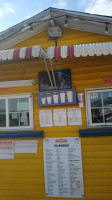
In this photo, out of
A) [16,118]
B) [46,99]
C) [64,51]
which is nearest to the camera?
[64,51]

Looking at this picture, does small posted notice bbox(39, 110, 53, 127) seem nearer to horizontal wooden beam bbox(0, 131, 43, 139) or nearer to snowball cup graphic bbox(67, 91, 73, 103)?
horizontal wooden beam bbox(0, 131, 43, 139)

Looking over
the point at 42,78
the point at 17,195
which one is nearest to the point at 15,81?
the point at 42,78

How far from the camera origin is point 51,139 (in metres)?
3.88

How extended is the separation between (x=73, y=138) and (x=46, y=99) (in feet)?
3.70

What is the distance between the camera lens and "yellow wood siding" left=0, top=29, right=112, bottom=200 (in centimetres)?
366

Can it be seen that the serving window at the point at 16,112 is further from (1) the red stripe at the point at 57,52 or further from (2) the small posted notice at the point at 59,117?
(1) the red stripe at the point at 57,52

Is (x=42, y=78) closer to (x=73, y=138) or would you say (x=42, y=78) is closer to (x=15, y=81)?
(x=15, y=81)

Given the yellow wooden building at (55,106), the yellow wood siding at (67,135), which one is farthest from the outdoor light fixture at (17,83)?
the yellow wood siding at (67,135)

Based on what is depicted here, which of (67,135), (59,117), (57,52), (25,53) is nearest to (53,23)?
(57,52)

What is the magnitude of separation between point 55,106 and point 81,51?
61.3 inches

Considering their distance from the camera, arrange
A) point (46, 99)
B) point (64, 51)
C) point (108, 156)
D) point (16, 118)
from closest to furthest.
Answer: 1. point (64, 51)
2. point (108, 156)
3. point (46, 99)
4. point (16, 118)

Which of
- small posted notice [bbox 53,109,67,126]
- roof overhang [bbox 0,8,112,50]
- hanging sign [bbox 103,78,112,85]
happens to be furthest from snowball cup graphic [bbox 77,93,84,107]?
roof overhang [bbox 0,8,112,50]

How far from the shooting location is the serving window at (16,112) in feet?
13.3

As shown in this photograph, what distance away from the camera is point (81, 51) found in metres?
2.81
